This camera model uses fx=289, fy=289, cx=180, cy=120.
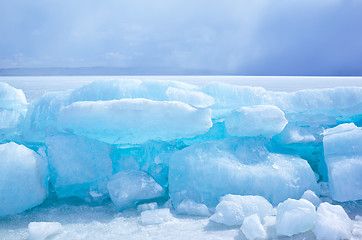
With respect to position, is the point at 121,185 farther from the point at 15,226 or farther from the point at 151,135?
the point at 15,226

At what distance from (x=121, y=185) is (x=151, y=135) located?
0.53 metres

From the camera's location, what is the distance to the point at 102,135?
2.56 metres

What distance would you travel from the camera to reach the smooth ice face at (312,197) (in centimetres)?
231

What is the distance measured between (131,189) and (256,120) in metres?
1.24

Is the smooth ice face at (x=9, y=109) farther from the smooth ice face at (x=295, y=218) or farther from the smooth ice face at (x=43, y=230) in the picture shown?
the smooth ice face at (x=295, y=218)

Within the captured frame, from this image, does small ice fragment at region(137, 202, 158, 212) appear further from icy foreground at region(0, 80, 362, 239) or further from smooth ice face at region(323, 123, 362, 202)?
smooth ice face at region(323, 123, 362, 202)

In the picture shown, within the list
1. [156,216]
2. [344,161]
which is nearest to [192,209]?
[156,216]

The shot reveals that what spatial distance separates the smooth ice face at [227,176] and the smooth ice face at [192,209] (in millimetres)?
91

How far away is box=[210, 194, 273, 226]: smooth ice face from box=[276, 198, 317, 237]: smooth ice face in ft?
0.70

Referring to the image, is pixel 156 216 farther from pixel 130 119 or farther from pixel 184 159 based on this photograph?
pixel 130 119

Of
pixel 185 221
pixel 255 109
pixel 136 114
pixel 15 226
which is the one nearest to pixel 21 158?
pixel 15 226

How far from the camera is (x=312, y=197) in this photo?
2.33m

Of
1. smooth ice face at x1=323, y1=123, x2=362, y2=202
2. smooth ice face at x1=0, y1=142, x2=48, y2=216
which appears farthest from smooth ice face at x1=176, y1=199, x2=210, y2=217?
smooth ice face at x1=0, y1=142, x2=48, y2=216

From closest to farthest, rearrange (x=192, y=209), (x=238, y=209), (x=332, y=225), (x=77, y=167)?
(x=332, y=225) < (x=238, y=209) < (x=192, y=209) < (x=77, y=167)
